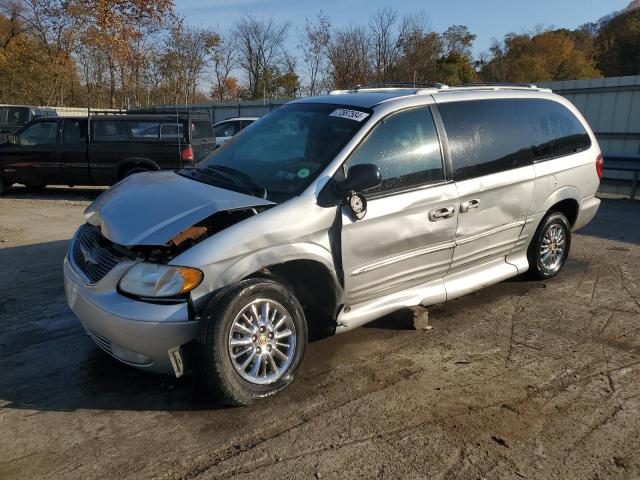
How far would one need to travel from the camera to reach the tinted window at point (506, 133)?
4449 mm

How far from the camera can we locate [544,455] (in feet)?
9.39

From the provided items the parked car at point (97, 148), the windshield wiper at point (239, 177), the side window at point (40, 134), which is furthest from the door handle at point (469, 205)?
the side window at point (40, 134)

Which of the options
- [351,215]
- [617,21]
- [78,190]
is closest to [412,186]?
[351,215]

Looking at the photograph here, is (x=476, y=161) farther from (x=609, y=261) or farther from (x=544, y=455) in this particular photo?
(x=609, y=261)

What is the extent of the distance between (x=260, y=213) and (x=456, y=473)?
1.87 meters

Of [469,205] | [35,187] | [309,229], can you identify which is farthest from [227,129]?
[309,229]

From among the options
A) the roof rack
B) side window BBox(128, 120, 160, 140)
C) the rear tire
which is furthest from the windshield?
the rear tire

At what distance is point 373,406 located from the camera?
3312 millimetres

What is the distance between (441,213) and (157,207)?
2.15 meters

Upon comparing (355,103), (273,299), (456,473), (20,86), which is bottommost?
(456,473)

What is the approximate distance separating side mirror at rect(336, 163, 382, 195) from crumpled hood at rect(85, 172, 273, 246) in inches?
22.6

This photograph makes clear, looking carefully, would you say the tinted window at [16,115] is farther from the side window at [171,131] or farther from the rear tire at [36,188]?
the side window at [171,131]

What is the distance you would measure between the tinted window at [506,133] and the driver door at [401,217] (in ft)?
0.93

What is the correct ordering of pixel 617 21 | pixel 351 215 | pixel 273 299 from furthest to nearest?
1. pixel 617 21
2. pixel 351 215
3. pixel 273 299
